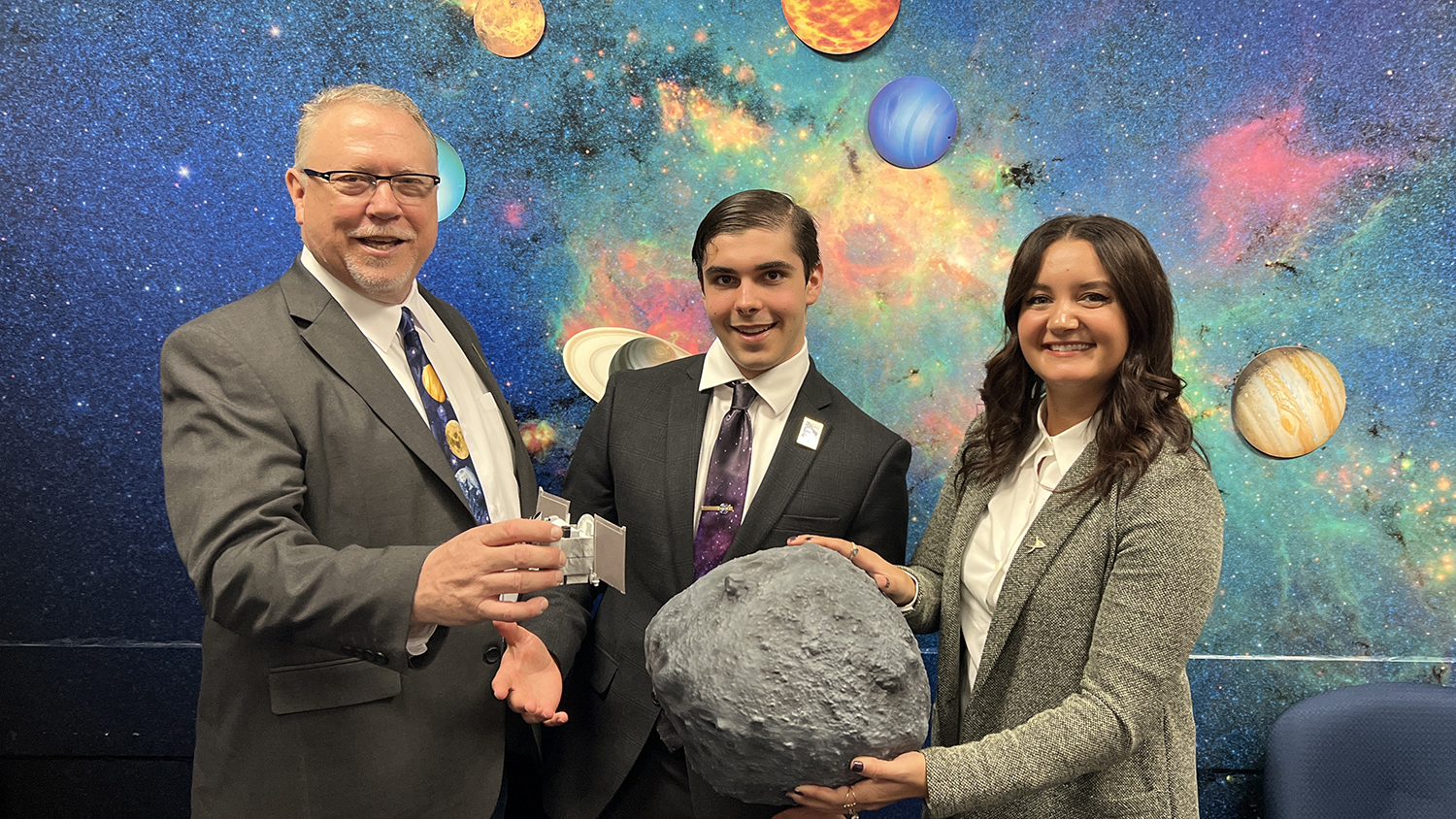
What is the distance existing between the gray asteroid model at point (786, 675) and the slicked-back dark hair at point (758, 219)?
711 mm

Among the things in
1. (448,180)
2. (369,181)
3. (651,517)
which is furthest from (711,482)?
(448,180)

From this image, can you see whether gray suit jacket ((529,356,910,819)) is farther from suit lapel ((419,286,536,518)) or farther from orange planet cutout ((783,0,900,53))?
orange planet cutout ((783,0,900,53))

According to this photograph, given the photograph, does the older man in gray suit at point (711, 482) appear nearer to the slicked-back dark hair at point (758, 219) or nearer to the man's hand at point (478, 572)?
the slicked-back dark hair at point (758, 219)

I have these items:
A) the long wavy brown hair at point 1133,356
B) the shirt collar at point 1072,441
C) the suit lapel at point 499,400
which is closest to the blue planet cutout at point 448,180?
the suit lapel at point 499,400

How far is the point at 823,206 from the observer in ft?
8.09

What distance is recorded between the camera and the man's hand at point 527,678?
1.58 m

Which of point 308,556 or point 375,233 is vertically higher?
point 375,233

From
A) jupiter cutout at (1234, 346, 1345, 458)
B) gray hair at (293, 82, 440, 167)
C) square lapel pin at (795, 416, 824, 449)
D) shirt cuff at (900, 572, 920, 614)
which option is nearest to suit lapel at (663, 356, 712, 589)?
square lapel pin at (795, 416, 824, 449)

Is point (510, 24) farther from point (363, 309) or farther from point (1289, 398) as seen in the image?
point (1289, 398)

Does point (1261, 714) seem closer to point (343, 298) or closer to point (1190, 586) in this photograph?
point (1190, 586)

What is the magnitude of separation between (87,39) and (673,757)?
7.94 feet

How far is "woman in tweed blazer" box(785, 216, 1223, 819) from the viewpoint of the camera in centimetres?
141

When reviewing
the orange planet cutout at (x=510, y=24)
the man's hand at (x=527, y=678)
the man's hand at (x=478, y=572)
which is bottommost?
the man's hand at (x=527, y=678)

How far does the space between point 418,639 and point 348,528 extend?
0.27 m
